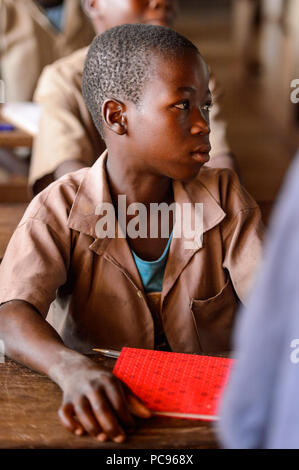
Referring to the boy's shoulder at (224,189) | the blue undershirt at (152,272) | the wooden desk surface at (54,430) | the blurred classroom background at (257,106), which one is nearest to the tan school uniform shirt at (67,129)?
the blurred classroom background at (257,106)

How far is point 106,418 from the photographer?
29.9 inches

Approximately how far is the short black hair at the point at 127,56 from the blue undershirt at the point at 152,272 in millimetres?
265

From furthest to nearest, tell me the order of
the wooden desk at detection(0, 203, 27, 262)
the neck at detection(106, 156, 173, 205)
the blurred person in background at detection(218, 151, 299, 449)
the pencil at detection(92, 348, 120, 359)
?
the wooden desk at detection(0, 203, 27, 262), the neck at detection(106, 156, 173, 205), the pencil at detection(92, 348, 120, 359), the blurred person in background at detection(218, 151, 299, 449)

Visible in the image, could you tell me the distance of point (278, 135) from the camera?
491 cm

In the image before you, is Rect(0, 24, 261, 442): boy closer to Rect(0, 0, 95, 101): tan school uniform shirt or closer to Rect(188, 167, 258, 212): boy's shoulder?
Rect(188, 167, 258, 212): boy's shoulder

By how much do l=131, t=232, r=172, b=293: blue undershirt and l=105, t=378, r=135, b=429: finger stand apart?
349 millimetres

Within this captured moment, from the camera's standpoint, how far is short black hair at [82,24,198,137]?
1081 mm

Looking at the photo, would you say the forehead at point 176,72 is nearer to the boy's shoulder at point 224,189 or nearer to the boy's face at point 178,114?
the boy's face at point 178,114

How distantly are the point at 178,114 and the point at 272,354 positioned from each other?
0.65m

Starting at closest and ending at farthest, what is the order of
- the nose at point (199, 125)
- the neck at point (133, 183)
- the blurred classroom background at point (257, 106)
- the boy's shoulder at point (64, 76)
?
the nose at point (199, 125) < the neck at point (133, 183) < the boy's shoulder at point (64, 76) < the blurred classroom background at point (257, 106)

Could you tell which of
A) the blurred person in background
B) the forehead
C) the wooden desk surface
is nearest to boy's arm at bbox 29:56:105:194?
the forehead

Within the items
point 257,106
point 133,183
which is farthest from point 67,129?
point 257,106

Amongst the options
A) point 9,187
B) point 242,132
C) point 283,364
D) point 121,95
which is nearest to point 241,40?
point 242,132

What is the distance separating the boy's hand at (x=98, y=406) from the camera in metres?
0.76
